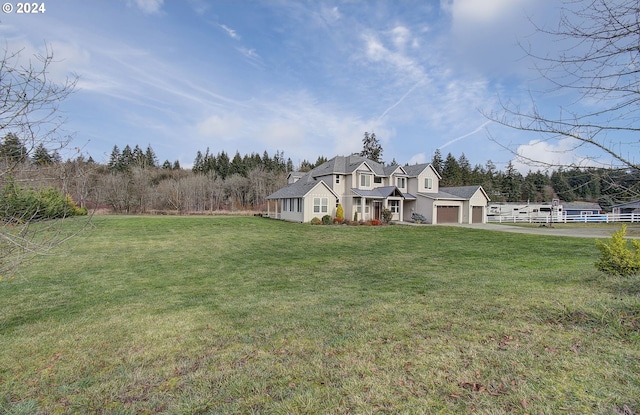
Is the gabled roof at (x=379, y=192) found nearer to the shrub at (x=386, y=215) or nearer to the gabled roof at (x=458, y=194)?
the shrub at (x=386, y=215)

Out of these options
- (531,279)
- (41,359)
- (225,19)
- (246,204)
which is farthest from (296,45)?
(246,204)

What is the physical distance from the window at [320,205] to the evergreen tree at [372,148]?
30.1m

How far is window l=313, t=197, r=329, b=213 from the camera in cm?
2928

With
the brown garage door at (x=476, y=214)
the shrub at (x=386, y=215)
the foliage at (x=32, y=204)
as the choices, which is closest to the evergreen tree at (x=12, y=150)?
the foliage at (x=32, y=204)

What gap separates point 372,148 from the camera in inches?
2269

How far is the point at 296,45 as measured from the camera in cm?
1391

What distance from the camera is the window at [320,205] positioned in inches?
1153

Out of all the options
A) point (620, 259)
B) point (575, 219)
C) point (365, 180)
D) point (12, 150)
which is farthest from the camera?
point (575, 219)

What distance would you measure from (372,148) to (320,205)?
103ft

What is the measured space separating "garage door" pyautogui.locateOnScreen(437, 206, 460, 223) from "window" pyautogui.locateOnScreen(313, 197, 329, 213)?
436 inches

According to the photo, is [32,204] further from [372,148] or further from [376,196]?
[372,148]

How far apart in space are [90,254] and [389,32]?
15.5 metres

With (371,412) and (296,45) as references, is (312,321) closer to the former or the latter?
(371,412)

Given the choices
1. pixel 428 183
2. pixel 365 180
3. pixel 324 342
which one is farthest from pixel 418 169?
pixel 324 342
